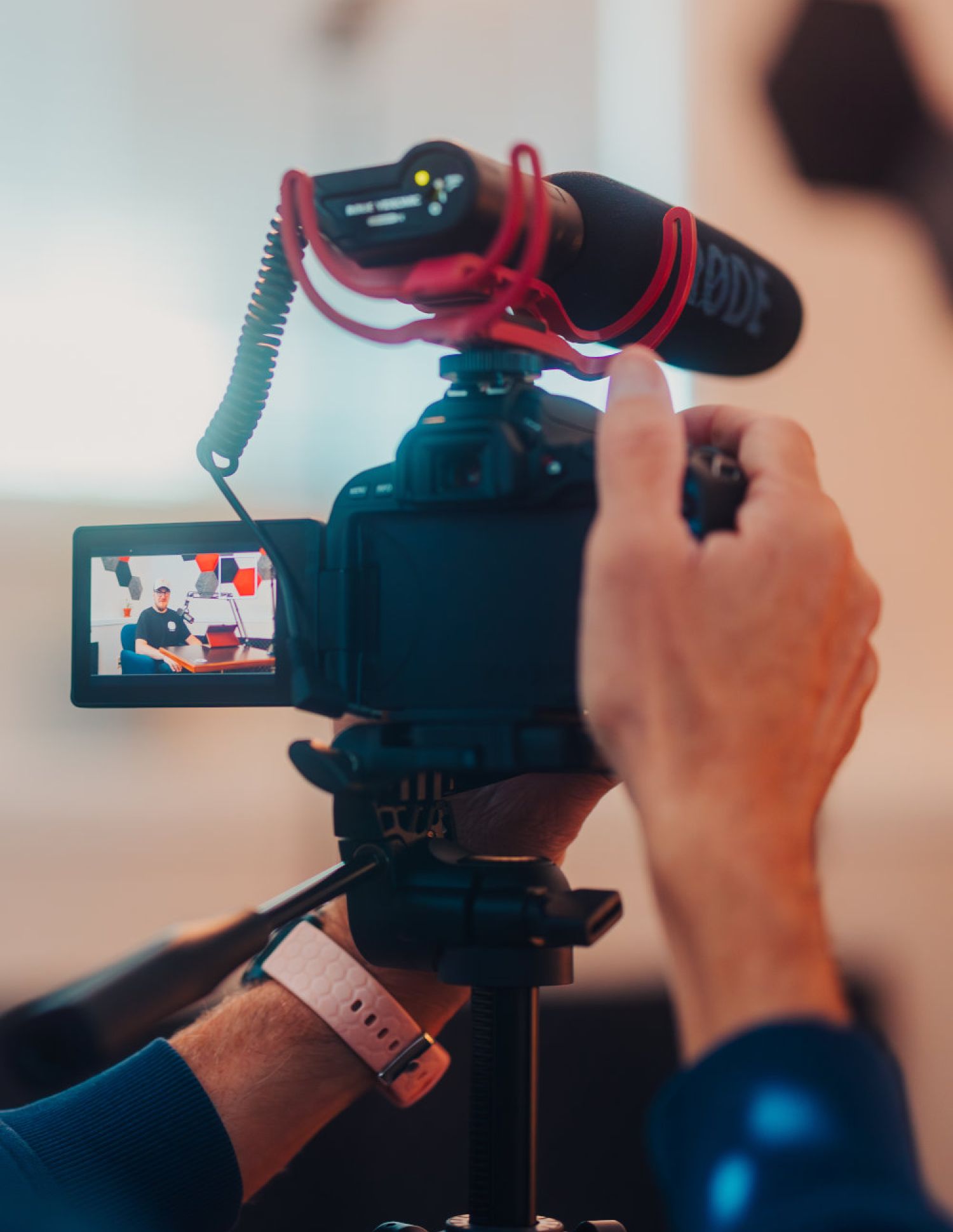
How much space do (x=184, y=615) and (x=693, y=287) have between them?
357 millimetres

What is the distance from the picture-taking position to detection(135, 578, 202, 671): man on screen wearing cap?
626 millimetres

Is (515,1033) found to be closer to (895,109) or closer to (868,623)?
(868,623)

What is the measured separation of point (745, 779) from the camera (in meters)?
0.40

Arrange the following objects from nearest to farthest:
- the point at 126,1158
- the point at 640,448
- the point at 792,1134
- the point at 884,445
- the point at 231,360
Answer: the point at 792,1134
the point at 640,448
the point at 126,1158
the point at 231,360
the point at 884,445

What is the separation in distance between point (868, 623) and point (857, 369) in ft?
4.30

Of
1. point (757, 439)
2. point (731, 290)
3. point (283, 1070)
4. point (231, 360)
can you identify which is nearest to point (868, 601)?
point (757, 439)

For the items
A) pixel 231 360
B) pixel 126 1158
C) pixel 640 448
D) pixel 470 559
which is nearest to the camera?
pixel 640 448

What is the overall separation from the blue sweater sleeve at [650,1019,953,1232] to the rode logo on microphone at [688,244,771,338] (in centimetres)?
47

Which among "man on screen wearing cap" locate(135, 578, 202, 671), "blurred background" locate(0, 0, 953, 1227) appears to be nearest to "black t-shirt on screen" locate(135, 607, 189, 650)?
"man on screen wearing cap" locate(135, 578, 202, 671)

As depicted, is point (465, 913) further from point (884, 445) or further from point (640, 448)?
point (884, 445)

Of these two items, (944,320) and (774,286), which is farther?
(944,320)

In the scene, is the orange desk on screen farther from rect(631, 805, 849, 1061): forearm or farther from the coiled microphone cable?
rect(631, 805, 849, 1061): forearm

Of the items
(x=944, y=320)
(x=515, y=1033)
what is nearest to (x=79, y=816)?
(x=515, y=1033)

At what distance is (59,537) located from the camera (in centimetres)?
154
